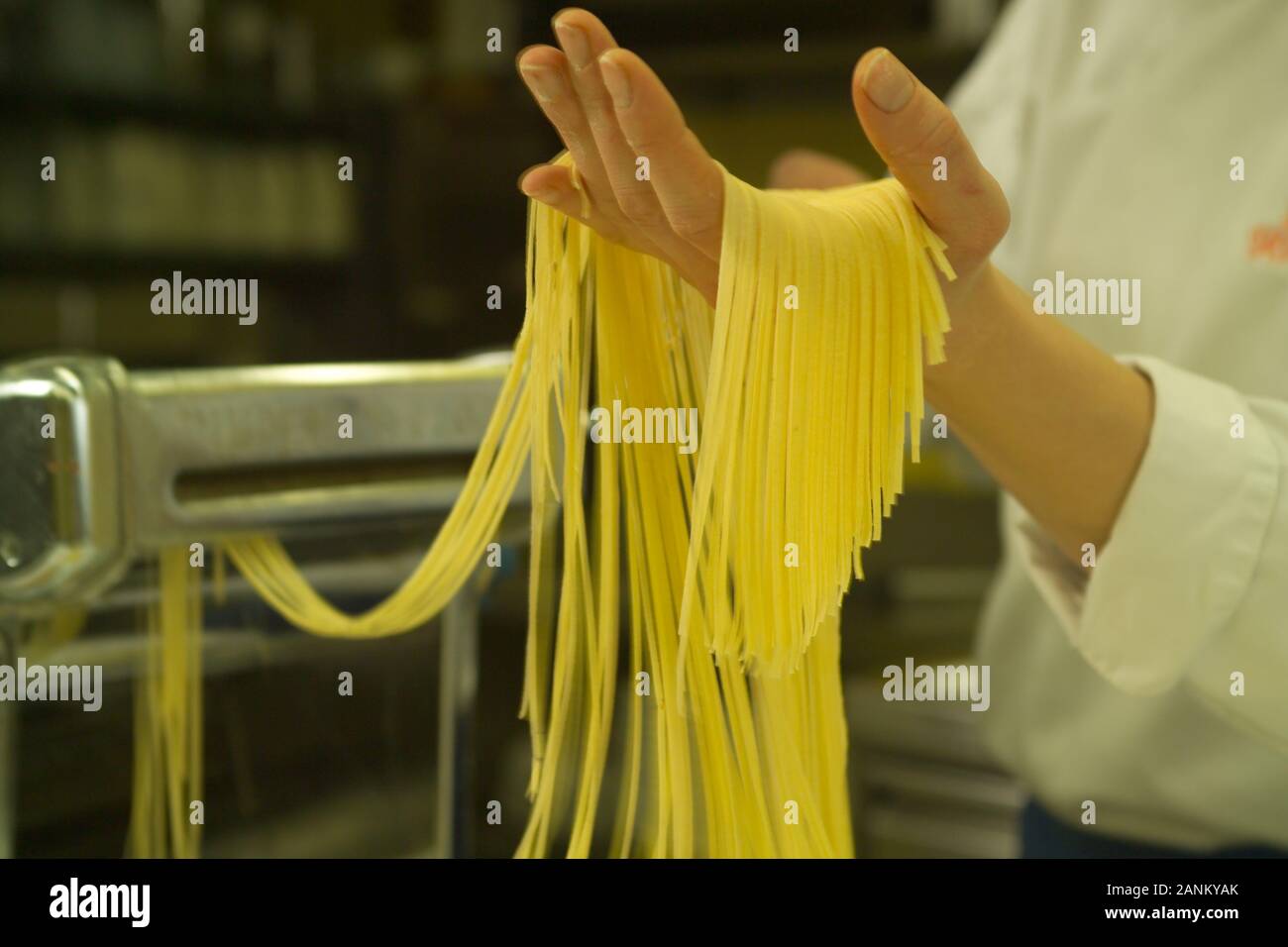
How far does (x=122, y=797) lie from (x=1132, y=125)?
22.3 inches

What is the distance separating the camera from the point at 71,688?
428 millimetres

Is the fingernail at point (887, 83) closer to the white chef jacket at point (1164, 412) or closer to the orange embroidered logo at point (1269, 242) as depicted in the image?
the white chef jacket at point (1164, 412)

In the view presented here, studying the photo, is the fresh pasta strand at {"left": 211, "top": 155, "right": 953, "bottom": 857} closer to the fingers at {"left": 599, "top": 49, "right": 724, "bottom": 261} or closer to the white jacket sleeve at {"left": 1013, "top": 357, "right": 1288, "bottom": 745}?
the fingers at {"left": 599, "top": 49, "right": 724, "bottom": 261}

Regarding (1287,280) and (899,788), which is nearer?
(1287,280)

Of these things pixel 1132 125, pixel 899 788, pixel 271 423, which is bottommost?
pixel 899 788

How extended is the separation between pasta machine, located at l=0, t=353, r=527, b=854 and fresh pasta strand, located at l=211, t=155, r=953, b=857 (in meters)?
0.02

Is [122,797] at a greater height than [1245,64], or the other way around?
[1245,64]

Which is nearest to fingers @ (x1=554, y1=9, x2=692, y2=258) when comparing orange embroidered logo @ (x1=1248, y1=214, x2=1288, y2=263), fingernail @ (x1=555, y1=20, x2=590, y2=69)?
fingernail @ (x1=555, y1=20, x2=590, y2=69)

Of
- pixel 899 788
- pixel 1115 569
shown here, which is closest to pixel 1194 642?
pixel 1115 569

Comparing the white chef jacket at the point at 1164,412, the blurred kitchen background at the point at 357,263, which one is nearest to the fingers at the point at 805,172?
the blurred kitchen background at the point at 357,263

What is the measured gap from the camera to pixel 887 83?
0.28 metres

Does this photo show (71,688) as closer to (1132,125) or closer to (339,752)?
(339,752)

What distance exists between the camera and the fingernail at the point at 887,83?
278 millimetres

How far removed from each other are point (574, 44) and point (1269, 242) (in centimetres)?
38
